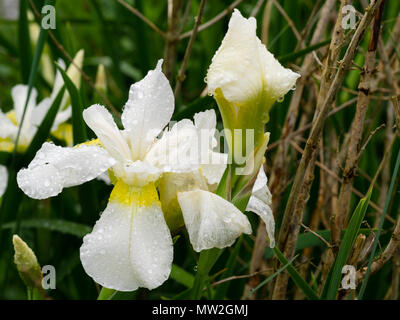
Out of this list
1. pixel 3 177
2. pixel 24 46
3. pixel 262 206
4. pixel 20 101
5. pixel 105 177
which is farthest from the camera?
pixel 24 46

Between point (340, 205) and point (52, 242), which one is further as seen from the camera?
point (52, 242)

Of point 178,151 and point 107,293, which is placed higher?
point 178,151

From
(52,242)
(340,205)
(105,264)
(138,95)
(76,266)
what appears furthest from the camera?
(52,242)

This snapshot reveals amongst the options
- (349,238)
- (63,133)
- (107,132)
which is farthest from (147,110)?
(63,133)

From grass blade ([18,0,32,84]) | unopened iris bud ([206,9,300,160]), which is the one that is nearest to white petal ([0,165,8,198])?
grass blade ([18,0,32,84])

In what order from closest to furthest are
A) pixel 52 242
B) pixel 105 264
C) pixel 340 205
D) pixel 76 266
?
pixel 105 264
pixel 340 205
pixel 76 266
pixel 52 242

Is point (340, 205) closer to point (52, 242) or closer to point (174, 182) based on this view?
point (174, 182)

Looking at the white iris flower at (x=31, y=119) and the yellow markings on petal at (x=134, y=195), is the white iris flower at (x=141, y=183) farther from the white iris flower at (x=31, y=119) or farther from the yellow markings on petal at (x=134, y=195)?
the white iris flower at (x=31, y=119)

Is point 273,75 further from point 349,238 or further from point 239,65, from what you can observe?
point 349,238
